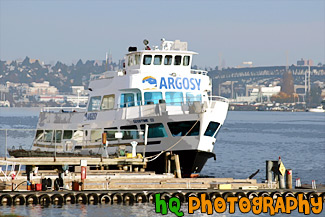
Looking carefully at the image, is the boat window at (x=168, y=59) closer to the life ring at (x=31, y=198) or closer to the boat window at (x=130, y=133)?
the boat window at (x=130, y=133)

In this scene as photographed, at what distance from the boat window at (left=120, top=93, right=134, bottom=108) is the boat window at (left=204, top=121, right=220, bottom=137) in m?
5.54

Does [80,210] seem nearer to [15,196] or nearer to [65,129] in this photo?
[15,196]

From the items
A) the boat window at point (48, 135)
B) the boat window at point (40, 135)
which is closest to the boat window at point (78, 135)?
the boat window at point (48, 135)

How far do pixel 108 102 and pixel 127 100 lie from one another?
6.80 ft

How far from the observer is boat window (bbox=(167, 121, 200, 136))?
163 ft

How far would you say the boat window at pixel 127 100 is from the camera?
172ft

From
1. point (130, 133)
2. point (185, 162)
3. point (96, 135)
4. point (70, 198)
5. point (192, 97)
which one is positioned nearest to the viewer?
point (70, 198)

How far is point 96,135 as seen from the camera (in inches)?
2087

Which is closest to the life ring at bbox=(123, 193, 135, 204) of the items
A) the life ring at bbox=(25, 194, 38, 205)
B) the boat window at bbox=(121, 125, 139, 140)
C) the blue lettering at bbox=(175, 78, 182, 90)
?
the life ring at bbox=(25, 194, 38, 205)

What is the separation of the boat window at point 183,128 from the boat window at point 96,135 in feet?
17.1

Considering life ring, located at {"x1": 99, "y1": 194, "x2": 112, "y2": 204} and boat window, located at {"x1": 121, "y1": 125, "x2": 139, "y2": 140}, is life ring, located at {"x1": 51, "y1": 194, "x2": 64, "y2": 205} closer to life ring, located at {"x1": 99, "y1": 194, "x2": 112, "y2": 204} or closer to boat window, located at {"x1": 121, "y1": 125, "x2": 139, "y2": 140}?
life ring, located at {"x1": 99, "y1": 194, "x2": 112, "y2": 204}

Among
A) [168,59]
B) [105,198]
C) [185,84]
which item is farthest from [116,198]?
[168,59]

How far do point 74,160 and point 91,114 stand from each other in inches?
357

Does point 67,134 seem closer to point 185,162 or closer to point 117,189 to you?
point 185,162
